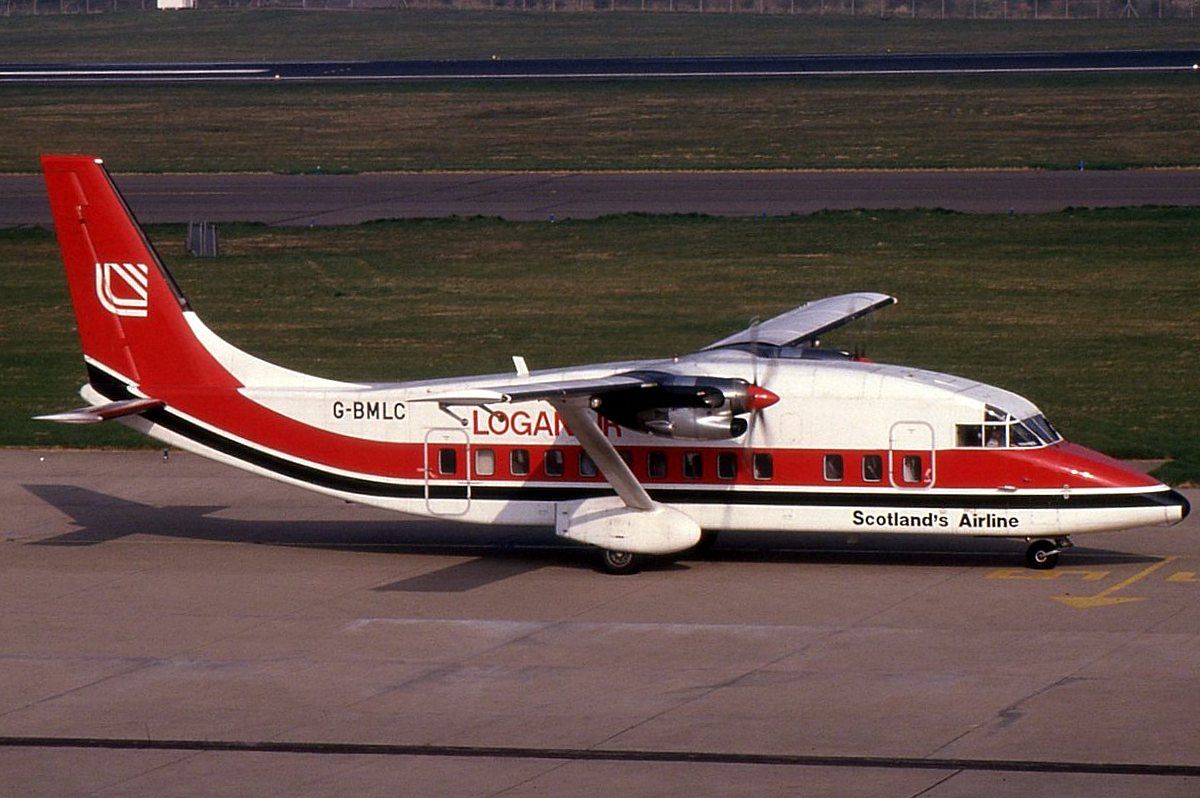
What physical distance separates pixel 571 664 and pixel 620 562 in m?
4.64

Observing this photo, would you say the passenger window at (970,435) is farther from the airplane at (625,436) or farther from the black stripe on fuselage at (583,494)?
the black stripe on fuselage at (583,494)

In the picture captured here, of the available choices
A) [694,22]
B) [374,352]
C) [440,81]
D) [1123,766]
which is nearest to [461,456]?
[1123,766]

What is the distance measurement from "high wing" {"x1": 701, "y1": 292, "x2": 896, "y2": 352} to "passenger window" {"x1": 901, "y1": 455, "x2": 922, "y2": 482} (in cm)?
330

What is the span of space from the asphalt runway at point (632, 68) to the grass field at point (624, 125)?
4584 mm

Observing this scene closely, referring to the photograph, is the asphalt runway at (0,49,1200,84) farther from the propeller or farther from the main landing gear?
the main landing gear

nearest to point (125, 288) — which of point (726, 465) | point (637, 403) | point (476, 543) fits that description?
point (476, 543)

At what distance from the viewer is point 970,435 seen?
2559 centimetres

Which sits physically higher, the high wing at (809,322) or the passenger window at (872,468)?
the high wing at (809,322)

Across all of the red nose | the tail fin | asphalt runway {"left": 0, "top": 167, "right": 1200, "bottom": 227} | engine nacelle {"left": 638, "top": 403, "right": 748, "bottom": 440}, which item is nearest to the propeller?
the red nose

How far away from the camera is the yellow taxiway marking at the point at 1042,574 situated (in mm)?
25734

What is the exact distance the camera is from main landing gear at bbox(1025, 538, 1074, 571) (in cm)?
2609

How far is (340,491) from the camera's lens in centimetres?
2752

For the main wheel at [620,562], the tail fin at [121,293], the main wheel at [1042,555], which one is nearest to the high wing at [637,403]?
the main wheel at [620,562]

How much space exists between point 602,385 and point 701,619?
3.39 meters
